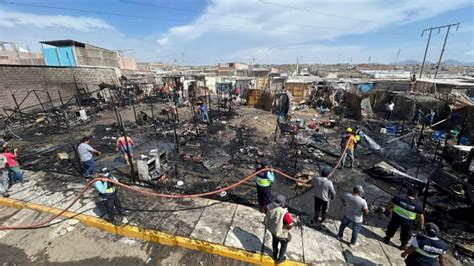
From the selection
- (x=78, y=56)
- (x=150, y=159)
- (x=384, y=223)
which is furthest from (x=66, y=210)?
(x=78, y=56)

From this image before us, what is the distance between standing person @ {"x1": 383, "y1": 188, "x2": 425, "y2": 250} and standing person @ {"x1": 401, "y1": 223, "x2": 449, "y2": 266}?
998 millimetres

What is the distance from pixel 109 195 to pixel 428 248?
19.8ft

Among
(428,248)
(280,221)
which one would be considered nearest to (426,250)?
(428,248)

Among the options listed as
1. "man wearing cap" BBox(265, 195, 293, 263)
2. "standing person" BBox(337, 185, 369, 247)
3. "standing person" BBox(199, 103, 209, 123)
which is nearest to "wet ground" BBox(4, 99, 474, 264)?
"standing person" BBox(199, 103, 209, 123)

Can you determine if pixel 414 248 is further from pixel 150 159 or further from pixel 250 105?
pixel 250 105

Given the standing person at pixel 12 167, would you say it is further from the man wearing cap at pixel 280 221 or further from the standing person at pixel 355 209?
the standing person at pixel 355 209

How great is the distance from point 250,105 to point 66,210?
18800 millimetres

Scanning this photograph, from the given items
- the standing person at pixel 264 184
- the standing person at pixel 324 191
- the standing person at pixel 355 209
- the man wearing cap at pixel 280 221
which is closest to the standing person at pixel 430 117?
the standing person at pixel 324 191

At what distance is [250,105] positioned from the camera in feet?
74.3

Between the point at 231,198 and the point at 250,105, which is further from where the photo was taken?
the point at 250,105

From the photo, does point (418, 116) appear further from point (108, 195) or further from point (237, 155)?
point (108, 195)

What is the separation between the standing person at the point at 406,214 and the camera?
170 inches

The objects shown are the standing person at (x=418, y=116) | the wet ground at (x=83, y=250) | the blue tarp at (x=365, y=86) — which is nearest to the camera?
the wet ground at (x=83, y=250)

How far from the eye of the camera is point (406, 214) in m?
4.34
